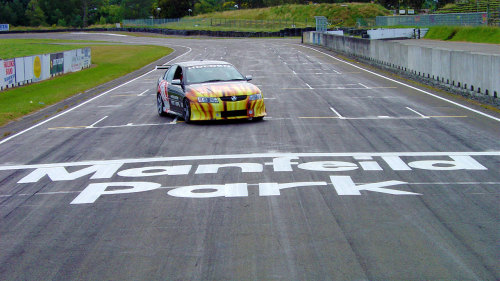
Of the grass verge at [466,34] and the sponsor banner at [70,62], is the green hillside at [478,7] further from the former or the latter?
the sponsor banner at [70,62]

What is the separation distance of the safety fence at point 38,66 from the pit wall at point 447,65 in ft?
64.0

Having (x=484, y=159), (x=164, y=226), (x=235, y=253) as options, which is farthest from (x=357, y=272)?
(x=484, y=159)

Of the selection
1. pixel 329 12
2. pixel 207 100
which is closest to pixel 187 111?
pixel 207 100

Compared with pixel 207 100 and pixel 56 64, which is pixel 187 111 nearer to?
pixel 207 100

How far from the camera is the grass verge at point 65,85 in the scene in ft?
81.5

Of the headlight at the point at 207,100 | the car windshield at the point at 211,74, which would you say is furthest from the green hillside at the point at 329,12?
the headlight at the point at 207,100

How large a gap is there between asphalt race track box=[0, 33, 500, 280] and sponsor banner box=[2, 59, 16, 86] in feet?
52.1

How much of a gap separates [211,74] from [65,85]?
1791cm

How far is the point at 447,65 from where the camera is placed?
2580cm

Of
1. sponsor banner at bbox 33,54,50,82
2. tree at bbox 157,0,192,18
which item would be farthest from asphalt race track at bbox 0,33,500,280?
tree at bbox 157,0,192,18

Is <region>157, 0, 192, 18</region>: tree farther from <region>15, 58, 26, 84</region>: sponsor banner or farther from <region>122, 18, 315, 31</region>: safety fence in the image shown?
<region>15, 58, 26, 84</region>: sponsor banner

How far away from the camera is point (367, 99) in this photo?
2352cm

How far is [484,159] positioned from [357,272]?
6.70m

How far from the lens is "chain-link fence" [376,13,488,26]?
67625 mm
